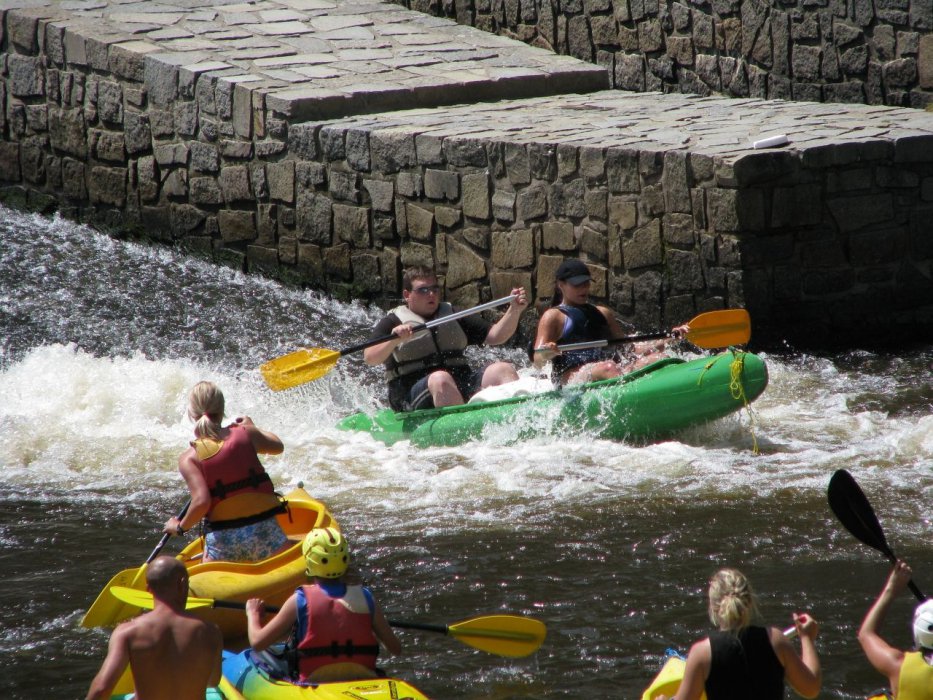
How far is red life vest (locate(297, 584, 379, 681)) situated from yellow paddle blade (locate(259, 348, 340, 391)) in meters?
3.16

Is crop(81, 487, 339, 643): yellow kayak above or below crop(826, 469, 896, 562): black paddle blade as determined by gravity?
below

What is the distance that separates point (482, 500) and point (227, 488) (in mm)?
1617

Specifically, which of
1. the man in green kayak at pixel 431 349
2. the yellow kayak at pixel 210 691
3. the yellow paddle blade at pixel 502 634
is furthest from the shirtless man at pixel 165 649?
the man in green kayak at pixel 431 349

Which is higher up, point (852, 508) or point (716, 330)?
point (852, 508)

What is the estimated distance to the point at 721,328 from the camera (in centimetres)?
682

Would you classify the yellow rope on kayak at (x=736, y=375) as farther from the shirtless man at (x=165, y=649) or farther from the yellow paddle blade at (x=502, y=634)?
the shirtless man at (x=165, y=649)

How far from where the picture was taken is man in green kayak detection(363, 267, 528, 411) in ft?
22.7

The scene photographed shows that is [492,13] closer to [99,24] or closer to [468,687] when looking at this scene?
[99,24]

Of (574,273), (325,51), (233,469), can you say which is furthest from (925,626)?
(325,51)

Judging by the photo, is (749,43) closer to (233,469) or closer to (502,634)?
(233,469)

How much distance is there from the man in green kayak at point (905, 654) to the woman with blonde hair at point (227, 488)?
230cm

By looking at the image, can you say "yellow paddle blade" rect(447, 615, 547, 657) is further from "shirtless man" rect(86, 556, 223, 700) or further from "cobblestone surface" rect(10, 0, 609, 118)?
"cobblestone surface" rect(10, 0, 609, 118)

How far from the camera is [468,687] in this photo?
14.3 feet

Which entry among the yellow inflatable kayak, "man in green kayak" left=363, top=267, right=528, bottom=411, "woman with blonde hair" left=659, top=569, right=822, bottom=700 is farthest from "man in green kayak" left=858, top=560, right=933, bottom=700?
"man in green kayak" left=363, top=267, right=528, bottom=411
